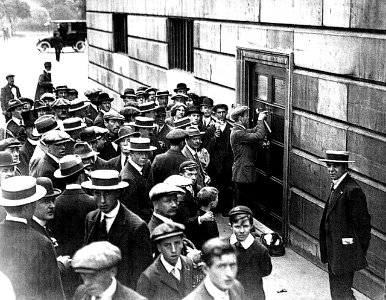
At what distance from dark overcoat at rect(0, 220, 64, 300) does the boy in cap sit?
1.53 metres

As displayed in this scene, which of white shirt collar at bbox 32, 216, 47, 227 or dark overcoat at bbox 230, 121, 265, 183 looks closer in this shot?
white shirt collar at bbox 32, 216, 47, 227

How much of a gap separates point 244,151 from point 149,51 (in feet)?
25.3

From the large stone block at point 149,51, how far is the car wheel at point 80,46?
32.1m

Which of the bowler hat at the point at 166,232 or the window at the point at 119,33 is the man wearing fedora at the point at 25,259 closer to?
the bowler hat at the point at 166,232

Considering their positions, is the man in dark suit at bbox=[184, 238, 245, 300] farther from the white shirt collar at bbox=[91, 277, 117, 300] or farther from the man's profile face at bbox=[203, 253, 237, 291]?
the white shirt collar at bbox=[91, 277, 117, 300]

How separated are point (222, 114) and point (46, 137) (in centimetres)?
372

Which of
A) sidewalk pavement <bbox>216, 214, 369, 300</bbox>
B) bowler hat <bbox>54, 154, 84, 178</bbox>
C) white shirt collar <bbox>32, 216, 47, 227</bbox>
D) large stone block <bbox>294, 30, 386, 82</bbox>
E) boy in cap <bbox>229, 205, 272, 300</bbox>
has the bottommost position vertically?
sidewalk pavement <bbox>216, 214, 369, 300</bbox>

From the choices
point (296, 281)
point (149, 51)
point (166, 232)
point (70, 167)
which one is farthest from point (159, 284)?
point (149, 51)

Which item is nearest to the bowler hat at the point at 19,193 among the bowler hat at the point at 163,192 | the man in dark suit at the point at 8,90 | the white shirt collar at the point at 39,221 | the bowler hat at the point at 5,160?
the white shirt collar at the point at 39,221

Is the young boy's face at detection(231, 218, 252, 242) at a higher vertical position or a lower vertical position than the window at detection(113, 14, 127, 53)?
lower

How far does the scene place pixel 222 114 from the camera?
1072cm

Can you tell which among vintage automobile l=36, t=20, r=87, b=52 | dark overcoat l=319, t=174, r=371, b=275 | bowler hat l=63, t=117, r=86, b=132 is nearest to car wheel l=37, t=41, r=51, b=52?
vintage automobile l=36, t=20, r=87, b=52

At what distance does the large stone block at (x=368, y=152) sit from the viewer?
23.7ft

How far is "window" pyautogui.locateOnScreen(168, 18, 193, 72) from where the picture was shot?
14469 millimetres
